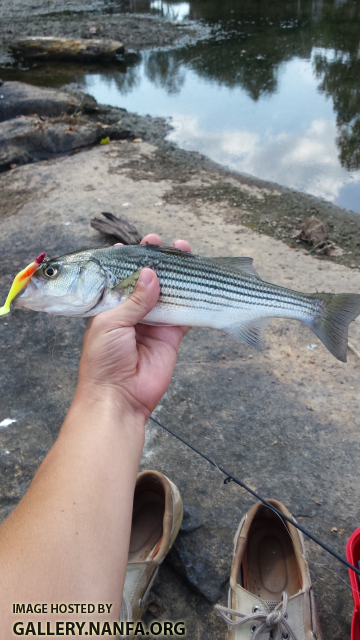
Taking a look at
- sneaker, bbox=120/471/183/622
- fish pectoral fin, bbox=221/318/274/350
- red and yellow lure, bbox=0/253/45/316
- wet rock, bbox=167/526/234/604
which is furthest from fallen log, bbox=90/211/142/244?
wet rock, bbox=167/526/234/604

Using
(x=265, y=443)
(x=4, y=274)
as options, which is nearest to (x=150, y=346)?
(x=265, y=443)

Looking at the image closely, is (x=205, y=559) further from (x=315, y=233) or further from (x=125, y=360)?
(x=315, y=233)

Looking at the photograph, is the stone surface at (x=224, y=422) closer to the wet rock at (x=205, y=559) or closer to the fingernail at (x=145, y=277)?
the wet rock at (x=205, y=559)

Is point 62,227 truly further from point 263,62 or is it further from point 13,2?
point 13,2

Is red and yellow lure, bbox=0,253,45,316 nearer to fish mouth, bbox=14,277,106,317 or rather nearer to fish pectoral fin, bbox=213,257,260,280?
fish mouth, bbox=14,277,106,317

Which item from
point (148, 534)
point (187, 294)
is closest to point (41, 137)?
point (187, 294)

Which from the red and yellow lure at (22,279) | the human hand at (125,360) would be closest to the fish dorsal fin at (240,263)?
the human hand at (125,360)
